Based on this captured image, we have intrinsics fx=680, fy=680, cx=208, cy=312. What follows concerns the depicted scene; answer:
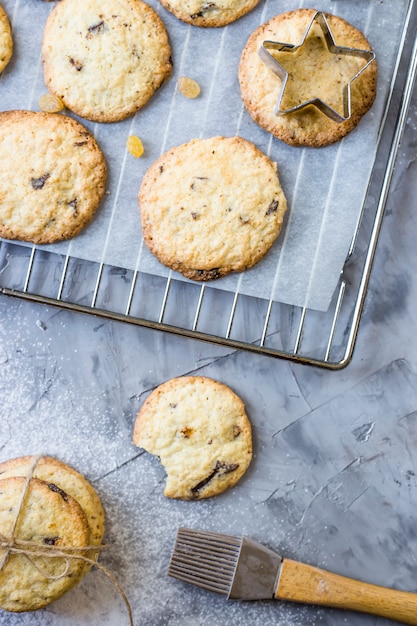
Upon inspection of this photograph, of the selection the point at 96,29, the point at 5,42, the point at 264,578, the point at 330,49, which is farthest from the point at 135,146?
the point at 264,578

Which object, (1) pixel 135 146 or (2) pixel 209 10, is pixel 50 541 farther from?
(2) pixel 209 10

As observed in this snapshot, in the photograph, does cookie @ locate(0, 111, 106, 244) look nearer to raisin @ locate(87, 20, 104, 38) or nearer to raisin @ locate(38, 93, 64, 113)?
raisin @ locate(38, 93, 64, 113)

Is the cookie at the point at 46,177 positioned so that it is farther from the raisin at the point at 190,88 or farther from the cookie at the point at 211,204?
the raisin at the point at 190,88

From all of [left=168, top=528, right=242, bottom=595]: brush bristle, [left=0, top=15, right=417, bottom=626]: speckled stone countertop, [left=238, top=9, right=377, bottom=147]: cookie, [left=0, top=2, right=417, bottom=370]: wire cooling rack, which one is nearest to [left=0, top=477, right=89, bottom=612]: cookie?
[left=0, top=15, right=417, bottom=626]: speckled stone countertop

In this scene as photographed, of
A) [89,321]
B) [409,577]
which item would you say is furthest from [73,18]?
[409,577]

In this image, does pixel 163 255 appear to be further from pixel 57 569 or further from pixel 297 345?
pixel 57 569

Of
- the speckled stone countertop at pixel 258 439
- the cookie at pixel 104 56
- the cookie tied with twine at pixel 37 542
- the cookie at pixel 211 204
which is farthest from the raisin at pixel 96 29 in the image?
the cookie tied with twine at pixel 37 542
